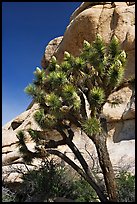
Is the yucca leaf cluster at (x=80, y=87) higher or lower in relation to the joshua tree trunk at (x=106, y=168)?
higher

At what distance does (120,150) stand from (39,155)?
151 inches

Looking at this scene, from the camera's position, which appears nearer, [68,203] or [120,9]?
[68,203]

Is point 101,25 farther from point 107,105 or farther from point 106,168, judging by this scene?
point 106,168

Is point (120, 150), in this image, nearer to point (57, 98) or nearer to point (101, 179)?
point (101, 179)

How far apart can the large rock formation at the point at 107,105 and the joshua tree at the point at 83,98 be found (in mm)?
2375

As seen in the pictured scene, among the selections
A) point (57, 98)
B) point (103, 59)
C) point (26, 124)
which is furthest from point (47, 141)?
point (26, 124)

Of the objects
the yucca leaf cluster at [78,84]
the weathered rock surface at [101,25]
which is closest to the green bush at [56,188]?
the yucca leaf cluster at [78,84]

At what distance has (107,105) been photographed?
1239 cm

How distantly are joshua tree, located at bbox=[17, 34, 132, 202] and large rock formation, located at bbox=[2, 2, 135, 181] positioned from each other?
237 centimetres

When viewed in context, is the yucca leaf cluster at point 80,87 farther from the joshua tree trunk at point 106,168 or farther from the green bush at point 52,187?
the green bush at point 52,187

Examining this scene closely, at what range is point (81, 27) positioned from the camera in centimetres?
1458

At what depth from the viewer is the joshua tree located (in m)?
6.60

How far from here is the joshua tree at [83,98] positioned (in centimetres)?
660

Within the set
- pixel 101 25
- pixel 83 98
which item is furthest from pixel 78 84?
pixel 101 25
